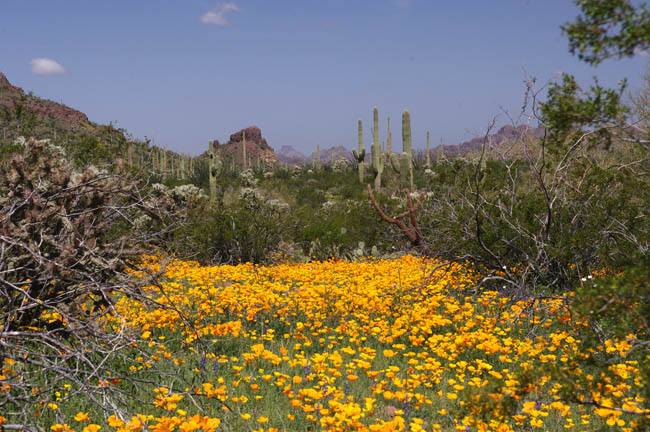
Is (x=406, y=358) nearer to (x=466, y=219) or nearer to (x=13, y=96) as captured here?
(x=466, y=219)

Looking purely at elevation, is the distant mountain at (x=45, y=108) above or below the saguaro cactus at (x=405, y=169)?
above

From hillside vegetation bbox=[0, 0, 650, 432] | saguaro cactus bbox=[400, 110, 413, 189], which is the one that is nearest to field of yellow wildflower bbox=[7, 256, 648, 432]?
hillside vegetation bbox=[0, 0, 650, 432]

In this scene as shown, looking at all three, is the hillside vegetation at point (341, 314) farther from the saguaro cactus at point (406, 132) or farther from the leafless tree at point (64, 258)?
the saguaro cactus at point (406, 132)

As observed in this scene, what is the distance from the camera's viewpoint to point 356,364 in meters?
4.29

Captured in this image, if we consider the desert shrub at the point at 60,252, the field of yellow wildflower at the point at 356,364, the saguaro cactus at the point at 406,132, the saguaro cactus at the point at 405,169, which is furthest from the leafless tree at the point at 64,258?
the saguaro cactus at the point at 406,132

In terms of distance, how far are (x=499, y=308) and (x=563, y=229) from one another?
6.48 ft

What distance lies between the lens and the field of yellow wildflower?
8.87ft

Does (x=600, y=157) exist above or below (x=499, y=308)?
above

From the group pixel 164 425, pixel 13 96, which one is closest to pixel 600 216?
pixel 164 425

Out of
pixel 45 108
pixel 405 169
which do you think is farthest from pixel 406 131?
pixel 45 108

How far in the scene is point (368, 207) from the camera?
40.9 feet

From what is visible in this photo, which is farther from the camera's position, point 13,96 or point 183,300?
point 13,96

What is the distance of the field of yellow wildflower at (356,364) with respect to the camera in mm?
2703

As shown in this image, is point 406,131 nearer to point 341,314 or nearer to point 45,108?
point 341,314
